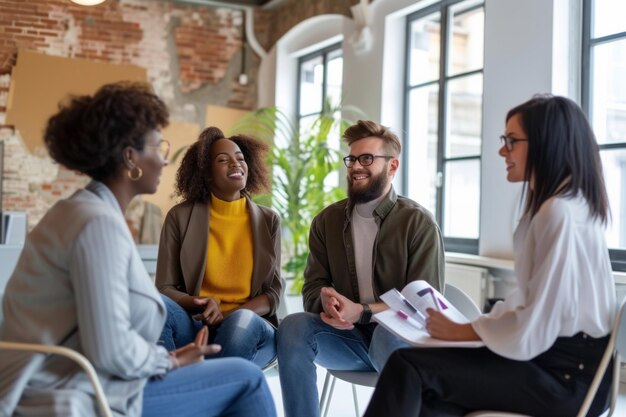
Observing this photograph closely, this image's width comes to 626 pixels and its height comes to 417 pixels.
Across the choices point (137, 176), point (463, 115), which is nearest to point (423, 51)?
point (463, 115)

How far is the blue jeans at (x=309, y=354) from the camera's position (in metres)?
2.68

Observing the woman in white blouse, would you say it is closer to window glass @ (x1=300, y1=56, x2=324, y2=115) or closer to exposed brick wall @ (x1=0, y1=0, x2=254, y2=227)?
window glass @ (x1=300, y1=56, x2=324, y2=115)

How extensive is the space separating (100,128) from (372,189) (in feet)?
4.61

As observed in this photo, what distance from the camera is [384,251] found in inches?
114

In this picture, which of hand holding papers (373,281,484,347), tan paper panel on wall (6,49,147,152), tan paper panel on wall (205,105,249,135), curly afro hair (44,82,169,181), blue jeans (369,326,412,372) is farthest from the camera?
tan paper panel on wall (205,105,249,135)

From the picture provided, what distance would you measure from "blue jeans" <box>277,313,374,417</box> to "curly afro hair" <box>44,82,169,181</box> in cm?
112

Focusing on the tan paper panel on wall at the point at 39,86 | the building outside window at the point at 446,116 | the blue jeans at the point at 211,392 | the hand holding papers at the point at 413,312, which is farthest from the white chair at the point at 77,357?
the tan paper panel on wall at the point at 39,86

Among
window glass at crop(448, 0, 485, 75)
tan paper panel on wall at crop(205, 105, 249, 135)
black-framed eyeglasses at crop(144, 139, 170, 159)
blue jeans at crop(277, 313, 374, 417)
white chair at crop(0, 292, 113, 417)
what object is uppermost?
window glass at crop(448, 0, 485, 75)

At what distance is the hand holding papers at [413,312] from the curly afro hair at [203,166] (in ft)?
3.72

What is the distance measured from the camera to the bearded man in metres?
2.72

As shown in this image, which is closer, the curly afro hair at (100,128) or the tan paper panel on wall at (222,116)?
the curly afro hair at (100,128)

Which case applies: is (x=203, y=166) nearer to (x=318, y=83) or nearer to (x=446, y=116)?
(x=446, y=116)

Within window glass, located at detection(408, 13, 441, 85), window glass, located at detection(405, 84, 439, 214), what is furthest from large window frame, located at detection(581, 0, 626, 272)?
window glass, located at detection(408, 13, 441, 85)

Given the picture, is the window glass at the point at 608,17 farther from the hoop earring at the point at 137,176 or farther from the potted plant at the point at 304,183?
the hoop earring at the point at 137,176
